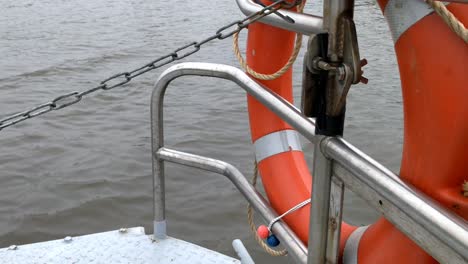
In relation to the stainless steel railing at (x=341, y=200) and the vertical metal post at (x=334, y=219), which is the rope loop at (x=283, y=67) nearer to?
the stainless steel railing at (x=341, y=200)

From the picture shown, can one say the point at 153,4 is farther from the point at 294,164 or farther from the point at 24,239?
the point at 294,164

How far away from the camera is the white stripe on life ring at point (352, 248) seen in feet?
3.98

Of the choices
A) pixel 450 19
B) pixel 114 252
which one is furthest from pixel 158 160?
pixel 450 19

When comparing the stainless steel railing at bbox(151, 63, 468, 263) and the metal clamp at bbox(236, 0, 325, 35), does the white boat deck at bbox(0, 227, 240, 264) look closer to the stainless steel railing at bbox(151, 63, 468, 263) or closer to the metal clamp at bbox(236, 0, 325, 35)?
the stainless steel railing at bbox(151, 63, 468, 263)

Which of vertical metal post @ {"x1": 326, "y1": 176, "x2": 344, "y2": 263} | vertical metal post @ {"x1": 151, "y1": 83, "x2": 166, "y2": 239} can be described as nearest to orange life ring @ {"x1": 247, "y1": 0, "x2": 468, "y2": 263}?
vertical metal post @ {"x1": 326, "y1": 176, "x2": 344, "y2": 263}

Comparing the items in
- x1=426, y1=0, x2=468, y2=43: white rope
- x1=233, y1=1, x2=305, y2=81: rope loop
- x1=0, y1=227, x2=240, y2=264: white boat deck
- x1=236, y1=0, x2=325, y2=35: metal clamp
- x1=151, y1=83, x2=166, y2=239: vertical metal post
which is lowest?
x1=0, y1=227, x2=240, y2=264: white boat deck

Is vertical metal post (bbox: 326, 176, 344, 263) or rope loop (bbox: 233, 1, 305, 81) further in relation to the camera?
rope loop (bbox: 233, 1, 305, 81)

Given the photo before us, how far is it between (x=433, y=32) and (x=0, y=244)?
3.33 meters

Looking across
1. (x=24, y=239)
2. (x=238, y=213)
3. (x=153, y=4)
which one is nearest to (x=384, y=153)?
(x=238, y=213)

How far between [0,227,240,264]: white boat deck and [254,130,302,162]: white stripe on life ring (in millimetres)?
479

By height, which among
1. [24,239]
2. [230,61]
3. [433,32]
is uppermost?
[433,32]

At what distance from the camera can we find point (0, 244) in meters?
3.63

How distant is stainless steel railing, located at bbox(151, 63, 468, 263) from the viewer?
811 millimetres

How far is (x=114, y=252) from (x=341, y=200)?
45.6 inches
